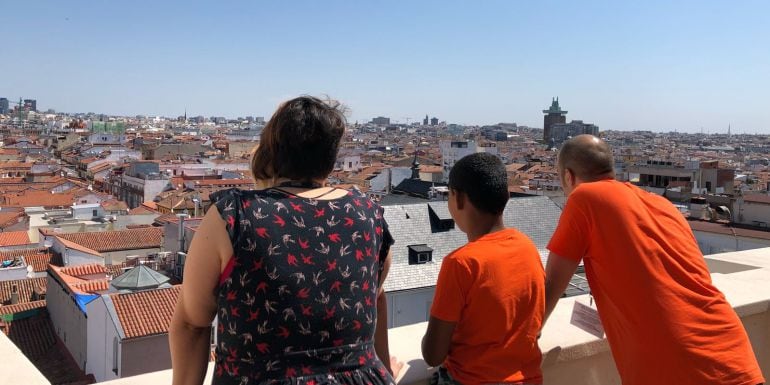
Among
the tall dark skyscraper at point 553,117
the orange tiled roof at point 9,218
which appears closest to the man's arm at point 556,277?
the orange tiled roof at point 9,218

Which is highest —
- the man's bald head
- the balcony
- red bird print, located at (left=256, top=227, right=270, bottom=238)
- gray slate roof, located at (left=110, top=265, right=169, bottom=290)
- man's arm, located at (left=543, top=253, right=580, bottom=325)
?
the man's bald head

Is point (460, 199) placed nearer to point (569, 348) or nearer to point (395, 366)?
point (395, 366)

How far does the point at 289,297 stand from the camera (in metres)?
1.60

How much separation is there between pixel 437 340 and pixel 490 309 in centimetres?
19

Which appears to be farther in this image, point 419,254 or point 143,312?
point 419,254

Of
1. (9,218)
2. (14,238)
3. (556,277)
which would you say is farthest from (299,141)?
(9,218)

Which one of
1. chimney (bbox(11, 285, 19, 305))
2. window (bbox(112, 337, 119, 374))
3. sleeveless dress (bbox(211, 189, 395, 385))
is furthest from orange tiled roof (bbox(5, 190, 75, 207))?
sleeveless dress (bbox(211, 189, 395, 385))

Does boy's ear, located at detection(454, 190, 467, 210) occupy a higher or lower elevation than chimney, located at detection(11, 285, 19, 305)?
higher

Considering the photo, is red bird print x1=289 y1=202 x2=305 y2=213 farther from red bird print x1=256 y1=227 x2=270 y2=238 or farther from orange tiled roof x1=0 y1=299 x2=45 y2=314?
orange tiled roof x1=0 y1=299 x2=45 y2=314

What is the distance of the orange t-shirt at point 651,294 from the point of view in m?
2.09

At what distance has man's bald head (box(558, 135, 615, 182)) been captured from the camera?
247 cm

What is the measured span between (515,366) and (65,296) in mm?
15669

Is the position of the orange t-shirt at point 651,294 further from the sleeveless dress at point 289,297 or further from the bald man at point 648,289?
the sleeveless dress at point 289,297

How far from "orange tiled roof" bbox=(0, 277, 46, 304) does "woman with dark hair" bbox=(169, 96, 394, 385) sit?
19.2m
